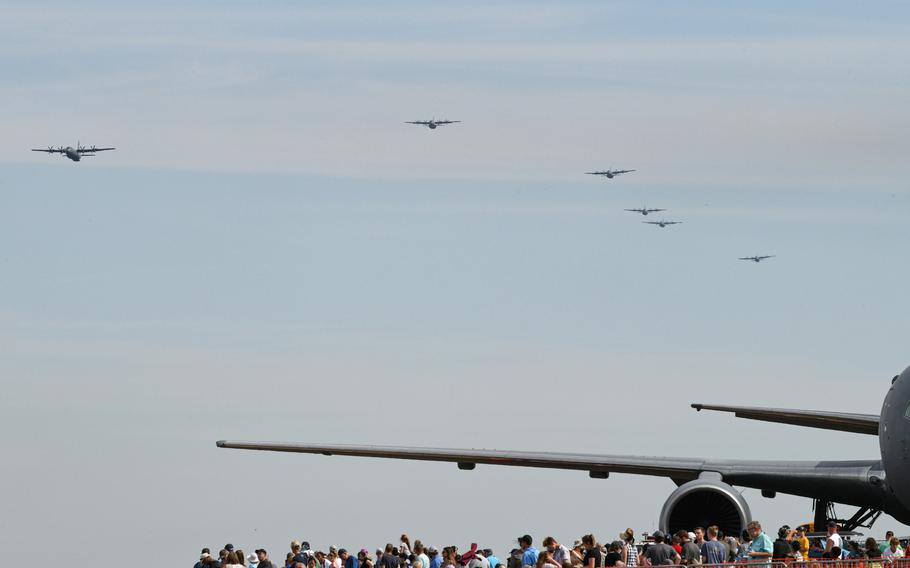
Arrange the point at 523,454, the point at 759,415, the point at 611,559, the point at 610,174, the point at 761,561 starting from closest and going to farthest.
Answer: the point at 611,559
the point at 761,561
the point at 759,415
the point at 523,454
the point at 610,174

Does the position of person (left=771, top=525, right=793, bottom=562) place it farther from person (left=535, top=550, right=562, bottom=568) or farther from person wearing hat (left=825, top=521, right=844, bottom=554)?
person (left=535, top=550, right=562, bottom=568)

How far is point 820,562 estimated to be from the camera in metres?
29.1


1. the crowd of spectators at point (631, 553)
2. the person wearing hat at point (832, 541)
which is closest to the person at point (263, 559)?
the crowd of spectators at point (631, 553)

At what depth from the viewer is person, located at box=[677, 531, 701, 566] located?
98.4 feet

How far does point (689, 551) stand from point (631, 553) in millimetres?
1772

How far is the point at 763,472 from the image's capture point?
36.9m

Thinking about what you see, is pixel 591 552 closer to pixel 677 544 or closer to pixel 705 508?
pixel 677 544

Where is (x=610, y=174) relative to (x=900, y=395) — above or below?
above

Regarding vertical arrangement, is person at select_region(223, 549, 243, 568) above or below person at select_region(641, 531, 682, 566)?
below

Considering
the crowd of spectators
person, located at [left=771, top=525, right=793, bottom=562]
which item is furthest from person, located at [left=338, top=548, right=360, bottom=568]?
person, located at [left=771, top=525, right=793, bottom=562]

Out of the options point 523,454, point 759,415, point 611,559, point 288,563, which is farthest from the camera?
point 523,454

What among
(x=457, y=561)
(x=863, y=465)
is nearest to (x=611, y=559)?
(x=457, y=561)

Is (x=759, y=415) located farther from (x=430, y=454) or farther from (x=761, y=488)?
(x=430, y=454)

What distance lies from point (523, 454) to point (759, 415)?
5619 mm
